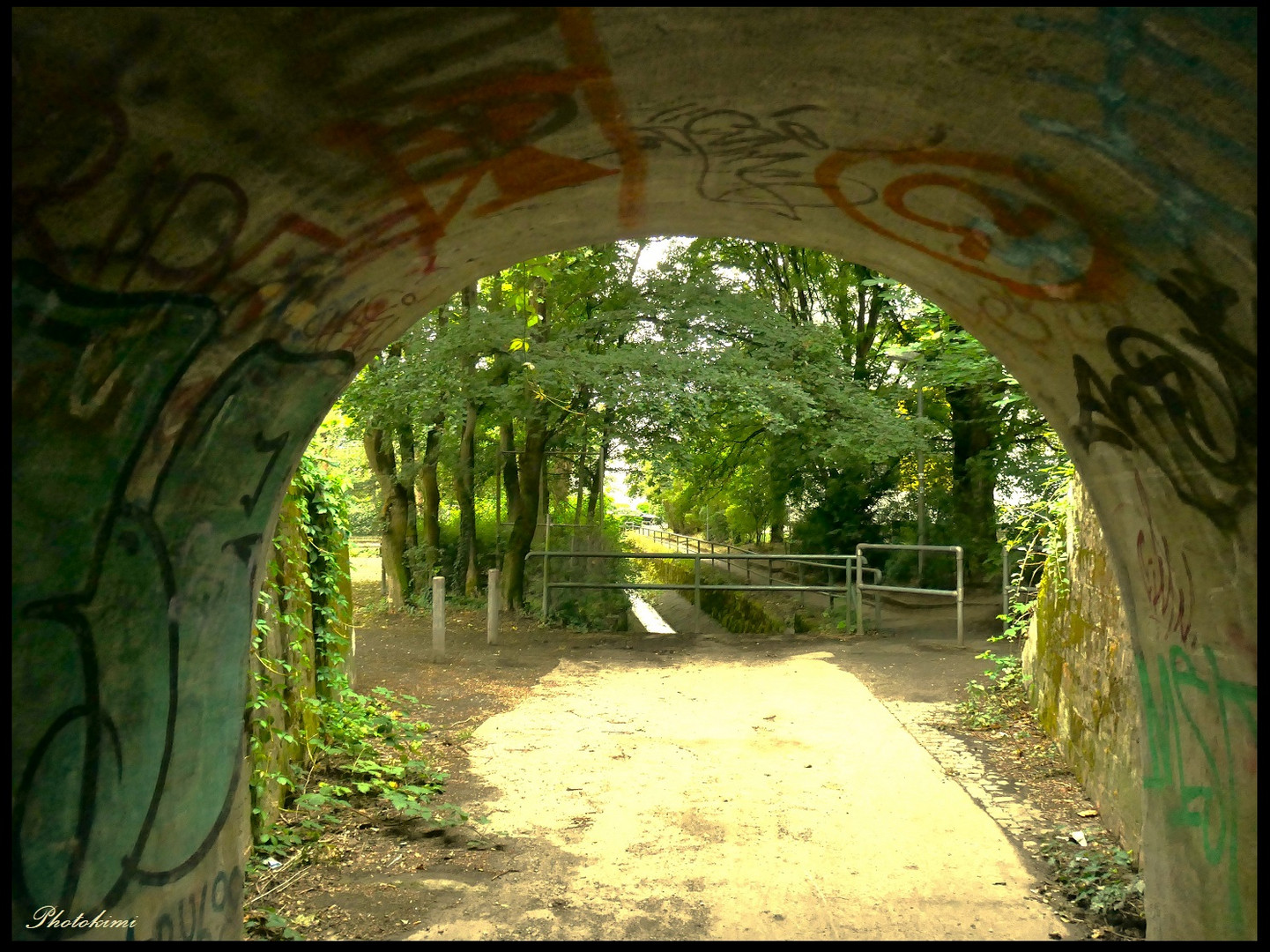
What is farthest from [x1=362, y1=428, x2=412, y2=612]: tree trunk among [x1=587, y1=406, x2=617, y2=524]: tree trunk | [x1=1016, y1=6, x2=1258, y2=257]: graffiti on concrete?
[x1=1016, y1=6, x2=1258, y2=257]: graffiti on concrete

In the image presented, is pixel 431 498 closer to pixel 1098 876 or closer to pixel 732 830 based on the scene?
pixel 732 830

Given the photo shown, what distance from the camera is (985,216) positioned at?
9.68ft

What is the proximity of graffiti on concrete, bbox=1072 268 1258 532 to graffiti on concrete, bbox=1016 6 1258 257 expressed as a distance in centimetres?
20

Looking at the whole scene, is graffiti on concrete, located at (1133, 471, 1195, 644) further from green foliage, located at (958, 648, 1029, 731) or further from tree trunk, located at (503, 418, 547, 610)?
tree trunk, located at (503, 418, 547, 610)

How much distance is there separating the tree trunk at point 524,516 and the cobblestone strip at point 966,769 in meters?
7.95

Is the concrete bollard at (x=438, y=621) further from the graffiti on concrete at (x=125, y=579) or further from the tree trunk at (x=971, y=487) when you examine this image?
the tree trunk at (x=971, y=487)

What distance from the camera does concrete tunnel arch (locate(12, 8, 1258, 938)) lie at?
209cm

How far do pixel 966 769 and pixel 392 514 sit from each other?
1272cm

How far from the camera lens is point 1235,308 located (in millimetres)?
2527

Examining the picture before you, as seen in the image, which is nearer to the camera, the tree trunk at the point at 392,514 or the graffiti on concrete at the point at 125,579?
the graffiti on concrete at the point at 125,579

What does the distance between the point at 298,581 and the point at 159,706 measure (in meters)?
2.81

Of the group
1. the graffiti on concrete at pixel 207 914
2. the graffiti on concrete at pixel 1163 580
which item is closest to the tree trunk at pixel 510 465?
the graffiti on concrete at pixel 207 914

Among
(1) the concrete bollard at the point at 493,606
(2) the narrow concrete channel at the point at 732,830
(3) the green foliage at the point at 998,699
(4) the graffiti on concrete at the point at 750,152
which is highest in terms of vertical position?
(4) the graffiti on concrete at the point at 750,152

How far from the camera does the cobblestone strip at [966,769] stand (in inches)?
216
